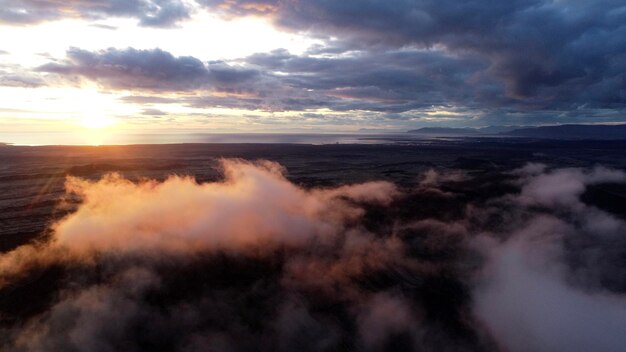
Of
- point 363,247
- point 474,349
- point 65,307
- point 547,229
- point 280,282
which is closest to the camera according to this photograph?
point 474,349

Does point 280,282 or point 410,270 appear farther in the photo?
point 410,270

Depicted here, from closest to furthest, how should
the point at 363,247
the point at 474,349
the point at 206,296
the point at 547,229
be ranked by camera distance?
1. the point at 474,349
2. the point at 206,296
3. the point at 363,247
4. the point at 547,229

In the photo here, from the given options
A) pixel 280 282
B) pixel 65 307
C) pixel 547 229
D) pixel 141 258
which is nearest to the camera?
pixel 65 307

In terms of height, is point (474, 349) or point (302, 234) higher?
point (302, 234)

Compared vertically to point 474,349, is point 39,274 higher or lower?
higher

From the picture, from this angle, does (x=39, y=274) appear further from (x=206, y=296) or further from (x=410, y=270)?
(x=410, y=270)

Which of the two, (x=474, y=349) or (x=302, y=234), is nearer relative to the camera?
(x=474, y=349)

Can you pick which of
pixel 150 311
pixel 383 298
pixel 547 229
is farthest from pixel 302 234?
pixel 547 229

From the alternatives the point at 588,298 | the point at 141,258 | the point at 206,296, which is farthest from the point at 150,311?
the point at 588,298

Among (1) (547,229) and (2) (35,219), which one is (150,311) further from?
A: (1) (547,229)
